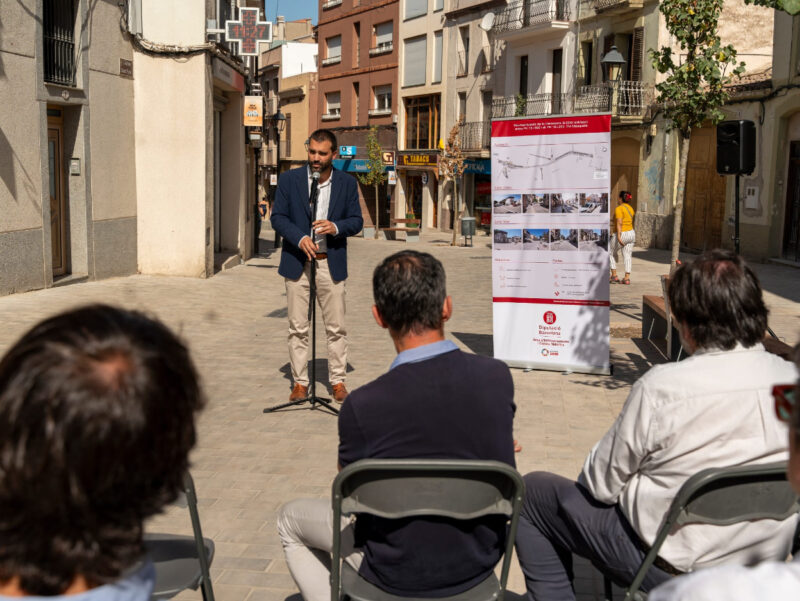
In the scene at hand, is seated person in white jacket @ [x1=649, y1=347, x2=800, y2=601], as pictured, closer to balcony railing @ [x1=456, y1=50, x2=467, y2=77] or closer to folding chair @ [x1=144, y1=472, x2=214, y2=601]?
folding chair @ [x1=144, y1=472, x2=214, y2=601]

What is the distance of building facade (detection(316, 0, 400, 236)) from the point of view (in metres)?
44.7

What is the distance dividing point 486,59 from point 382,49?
7.54 metres

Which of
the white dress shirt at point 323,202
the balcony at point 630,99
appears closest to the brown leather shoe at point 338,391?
the white dress shirt at point 323,202

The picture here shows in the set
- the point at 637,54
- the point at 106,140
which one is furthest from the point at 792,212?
the point at 106,140

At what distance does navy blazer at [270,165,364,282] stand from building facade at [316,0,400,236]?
36.8 metres

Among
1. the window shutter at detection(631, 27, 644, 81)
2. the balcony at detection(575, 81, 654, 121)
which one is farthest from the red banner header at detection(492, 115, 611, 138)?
the window shutter at detection(631, 27, 644, 81)

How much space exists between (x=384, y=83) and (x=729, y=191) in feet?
Answer: 75.8

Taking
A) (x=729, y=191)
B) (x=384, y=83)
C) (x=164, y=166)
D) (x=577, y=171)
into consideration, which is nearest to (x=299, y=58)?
(x=384, y=83)

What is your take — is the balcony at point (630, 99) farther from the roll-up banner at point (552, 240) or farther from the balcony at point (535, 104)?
the roll-up banner at point (552, 240)

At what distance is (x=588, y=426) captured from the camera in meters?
6.65

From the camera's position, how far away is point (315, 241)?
21.9ft

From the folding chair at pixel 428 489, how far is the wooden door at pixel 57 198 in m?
12.2

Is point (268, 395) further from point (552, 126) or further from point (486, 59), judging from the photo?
point (486, 59)

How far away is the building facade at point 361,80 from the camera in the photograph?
44719 mm
